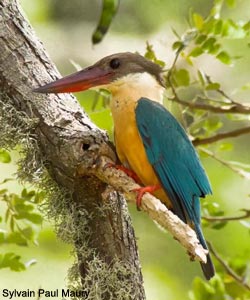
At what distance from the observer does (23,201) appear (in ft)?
11.2

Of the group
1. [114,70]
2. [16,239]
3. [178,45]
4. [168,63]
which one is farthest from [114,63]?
[168,63]

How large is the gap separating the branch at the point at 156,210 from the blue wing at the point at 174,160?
0.27 meters

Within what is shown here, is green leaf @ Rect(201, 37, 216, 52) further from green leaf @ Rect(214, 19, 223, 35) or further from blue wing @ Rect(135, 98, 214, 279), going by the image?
blue wing @ Rect(135, 98, 214, 279)

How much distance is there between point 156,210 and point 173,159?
60 centimetres

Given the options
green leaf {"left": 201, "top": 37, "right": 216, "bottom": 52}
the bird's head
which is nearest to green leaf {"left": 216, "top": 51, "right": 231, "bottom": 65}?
green leaf {"left": 201, "top": 37, "right": 216, "bottom": 52}

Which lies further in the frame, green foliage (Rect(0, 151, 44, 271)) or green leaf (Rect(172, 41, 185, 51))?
green leaf (Rect(172, 41, 185, 51))

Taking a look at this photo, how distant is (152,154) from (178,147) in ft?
0.36

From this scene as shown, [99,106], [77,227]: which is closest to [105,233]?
[77,227]

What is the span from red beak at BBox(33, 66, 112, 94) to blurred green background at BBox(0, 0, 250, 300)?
1486mm

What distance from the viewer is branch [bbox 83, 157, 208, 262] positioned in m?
2.67

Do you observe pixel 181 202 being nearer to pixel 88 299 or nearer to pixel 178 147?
pixel 178 147

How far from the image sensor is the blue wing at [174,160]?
3.27 m

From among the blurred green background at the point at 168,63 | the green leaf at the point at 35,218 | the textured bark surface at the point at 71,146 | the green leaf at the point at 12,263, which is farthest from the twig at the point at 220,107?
the blurred green background at the point at 168,63

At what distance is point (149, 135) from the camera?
337cm
